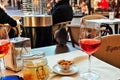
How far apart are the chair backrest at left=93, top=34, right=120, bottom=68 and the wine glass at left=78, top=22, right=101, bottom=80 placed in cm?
46

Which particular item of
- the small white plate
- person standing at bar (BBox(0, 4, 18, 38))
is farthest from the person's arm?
the small white plate

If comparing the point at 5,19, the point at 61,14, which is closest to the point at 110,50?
the point at 5,19

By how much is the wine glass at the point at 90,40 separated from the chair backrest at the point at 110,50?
1.51ft

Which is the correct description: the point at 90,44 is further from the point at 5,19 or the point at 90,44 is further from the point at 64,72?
the point at 5,19

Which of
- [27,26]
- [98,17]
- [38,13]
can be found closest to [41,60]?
[27,26]

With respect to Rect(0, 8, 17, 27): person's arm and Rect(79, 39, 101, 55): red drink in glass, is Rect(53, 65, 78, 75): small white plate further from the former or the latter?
Rect(0, 8, 17, 27): person's arm

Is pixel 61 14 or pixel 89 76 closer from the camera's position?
pixel 89 76

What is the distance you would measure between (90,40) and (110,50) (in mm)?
541

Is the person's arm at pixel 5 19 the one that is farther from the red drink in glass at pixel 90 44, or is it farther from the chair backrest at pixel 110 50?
the red drink in glass at pixel 90 44

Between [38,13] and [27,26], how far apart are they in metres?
0.63

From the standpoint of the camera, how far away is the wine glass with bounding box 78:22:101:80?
0.91 meters

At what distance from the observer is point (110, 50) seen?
1444 mm

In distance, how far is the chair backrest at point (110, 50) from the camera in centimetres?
141

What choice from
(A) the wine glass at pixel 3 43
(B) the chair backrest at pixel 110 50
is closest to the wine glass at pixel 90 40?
(A) the wine glass at pixel 3 43
